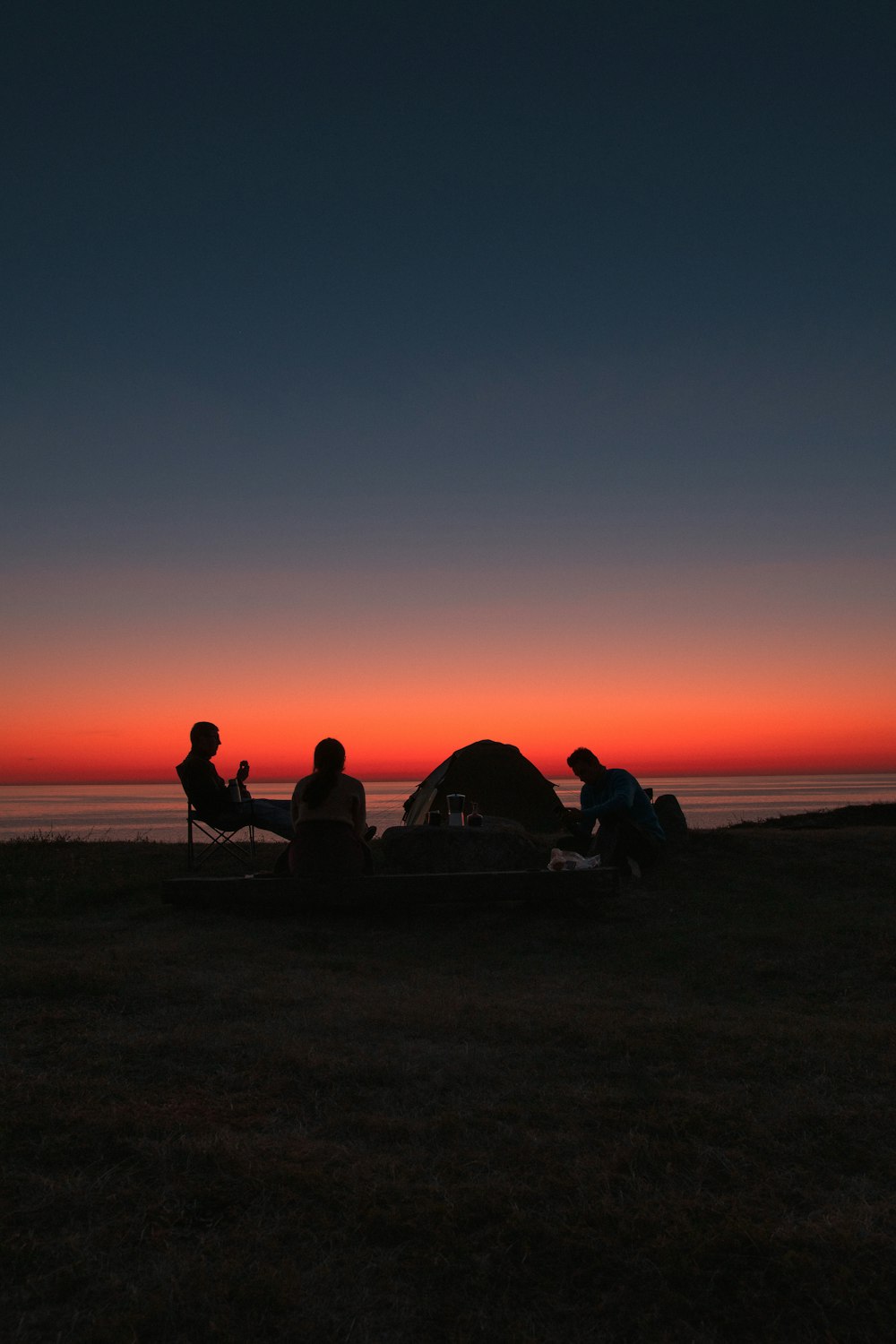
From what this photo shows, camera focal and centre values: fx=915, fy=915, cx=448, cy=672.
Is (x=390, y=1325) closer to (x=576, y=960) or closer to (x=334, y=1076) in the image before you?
(x=334, y=1076)

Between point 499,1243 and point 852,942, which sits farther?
point 852,942

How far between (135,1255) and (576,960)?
4.44 metres

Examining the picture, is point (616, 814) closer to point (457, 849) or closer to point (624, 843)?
point (624, 843)

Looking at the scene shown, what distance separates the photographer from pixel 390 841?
9156mm

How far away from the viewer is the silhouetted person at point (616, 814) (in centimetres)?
885

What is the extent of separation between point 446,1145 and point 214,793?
769 centimetres

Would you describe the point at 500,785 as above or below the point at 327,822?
above

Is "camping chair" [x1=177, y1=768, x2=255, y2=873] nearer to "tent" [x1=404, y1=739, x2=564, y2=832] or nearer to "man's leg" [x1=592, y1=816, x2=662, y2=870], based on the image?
"man's leg" [x1=592, y1=816, x2=662, y2=870]

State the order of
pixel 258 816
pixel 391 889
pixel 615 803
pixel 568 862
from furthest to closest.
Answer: pixel 258 816, pixel 615 803, pixel 568 862, pixel 391 889

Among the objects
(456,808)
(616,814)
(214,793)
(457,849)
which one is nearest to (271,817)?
(214,793)

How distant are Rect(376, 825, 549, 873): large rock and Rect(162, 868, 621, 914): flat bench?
3.67 feet

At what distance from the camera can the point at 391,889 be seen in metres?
7.63

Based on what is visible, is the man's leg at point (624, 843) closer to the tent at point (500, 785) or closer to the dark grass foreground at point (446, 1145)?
the dark grass foreground at point (446, 1145)

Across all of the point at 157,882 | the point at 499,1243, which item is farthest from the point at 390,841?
the point at 499,1243
